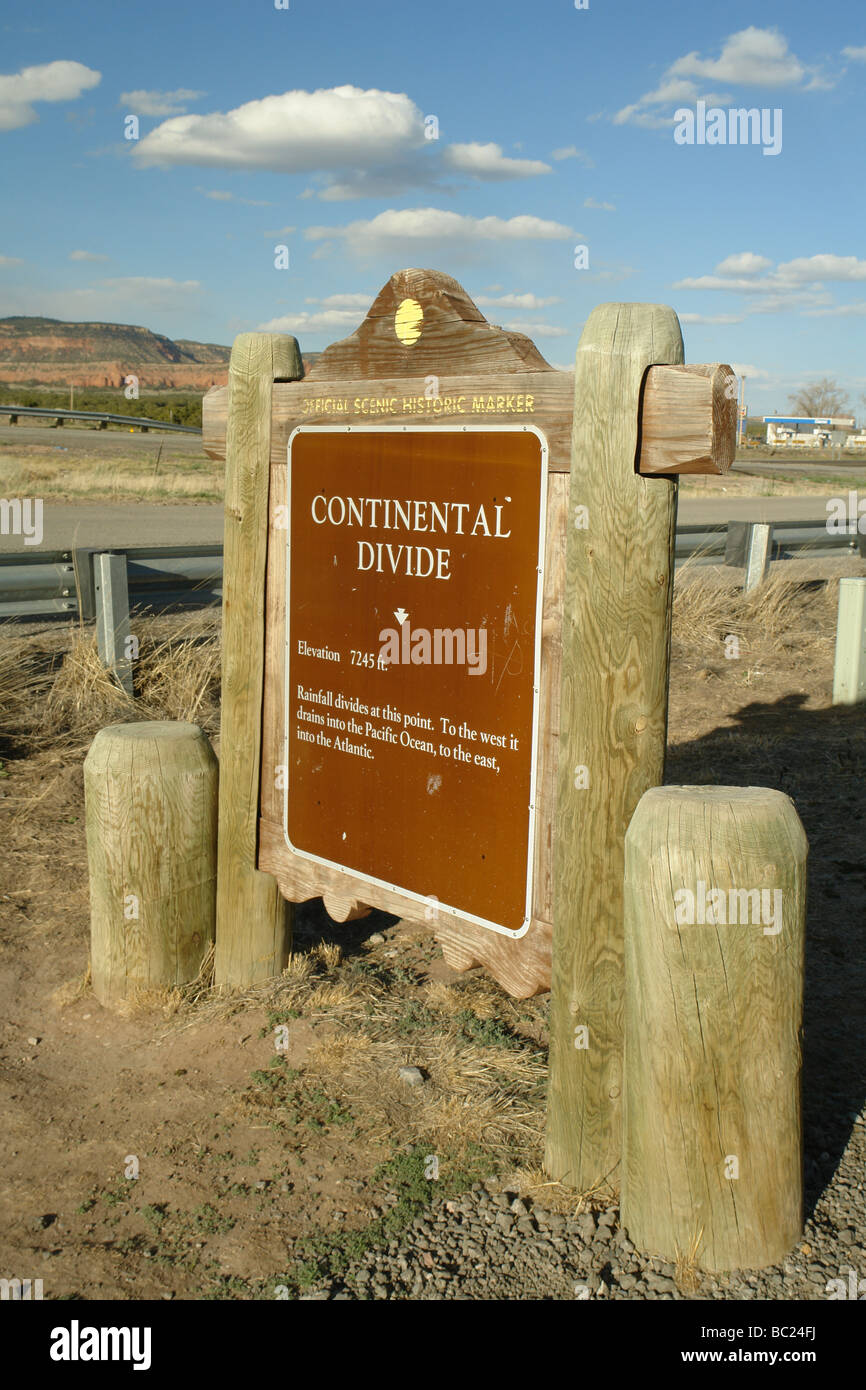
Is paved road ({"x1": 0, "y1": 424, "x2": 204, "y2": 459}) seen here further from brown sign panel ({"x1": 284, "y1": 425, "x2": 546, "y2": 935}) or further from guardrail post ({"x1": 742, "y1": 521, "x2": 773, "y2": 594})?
brown sign panel ({"x1": 284, "y1": 425, "x2": 546, "y2": 935})

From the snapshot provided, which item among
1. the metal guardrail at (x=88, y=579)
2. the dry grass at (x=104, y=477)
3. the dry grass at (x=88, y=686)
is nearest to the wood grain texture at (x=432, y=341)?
the dry grass at (x=88, y=686)

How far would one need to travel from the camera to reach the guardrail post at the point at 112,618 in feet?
21.3

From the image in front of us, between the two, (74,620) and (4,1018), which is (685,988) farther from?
(74,620)

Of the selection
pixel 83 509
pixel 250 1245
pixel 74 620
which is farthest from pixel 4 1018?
pixel 83 509

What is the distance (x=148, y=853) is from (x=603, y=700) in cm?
179

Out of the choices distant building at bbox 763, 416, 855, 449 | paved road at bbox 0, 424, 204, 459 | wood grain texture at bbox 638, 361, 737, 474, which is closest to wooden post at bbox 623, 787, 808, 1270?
wood grain texture at bbox 638, 361, 737, 474

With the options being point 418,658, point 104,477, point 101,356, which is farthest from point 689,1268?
point 101,356

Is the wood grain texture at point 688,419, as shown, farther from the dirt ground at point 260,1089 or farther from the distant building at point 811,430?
the distant building at point 811,430

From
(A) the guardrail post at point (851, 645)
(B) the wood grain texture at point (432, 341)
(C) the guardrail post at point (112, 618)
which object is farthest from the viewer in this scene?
(A) the guardrail post at point (851, 645)

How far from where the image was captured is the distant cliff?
108812mm

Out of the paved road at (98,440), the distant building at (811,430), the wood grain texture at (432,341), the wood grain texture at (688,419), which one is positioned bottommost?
the wood grain texture at (688,419)

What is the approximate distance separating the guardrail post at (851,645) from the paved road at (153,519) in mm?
5867

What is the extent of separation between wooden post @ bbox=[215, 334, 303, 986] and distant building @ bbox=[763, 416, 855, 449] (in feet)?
263

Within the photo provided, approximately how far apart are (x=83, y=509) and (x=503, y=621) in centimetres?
1754
